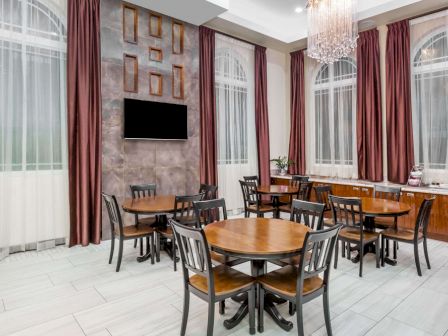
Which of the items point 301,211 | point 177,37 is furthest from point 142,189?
point 177,37

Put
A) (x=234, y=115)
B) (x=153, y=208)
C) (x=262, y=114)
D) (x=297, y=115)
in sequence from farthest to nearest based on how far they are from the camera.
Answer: (x=297, y=115) < (x=262, y=114) < (x=234, y=115) < (x=153, y=208)

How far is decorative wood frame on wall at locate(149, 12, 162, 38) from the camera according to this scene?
5.01 metres

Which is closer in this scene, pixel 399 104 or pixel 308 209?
pixel 308 209

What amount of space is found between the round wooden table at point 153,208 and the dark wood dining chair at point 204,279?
1.33 metres

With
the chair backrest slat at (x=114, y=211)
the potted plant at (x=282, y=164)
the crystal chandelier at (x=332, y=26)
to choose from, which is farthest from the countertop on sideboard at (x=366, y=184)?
the chair backrest slat at (x=114, y=211)

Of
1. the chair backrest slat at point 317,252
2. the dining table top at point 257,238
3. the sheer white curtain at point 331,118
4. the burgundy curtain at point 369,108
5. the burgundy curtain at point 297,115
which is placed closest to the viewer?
the chair backrest slat at point 317,252

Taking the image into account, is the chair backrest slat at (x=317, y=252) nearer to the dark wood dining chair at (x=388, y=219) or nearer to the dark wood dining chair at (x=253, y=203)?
the dark wood dining chair at (x=388, y=219)

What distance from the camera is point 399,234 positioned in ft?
11.5

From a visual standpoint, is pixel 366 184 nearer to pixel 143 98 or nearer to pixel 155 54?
pixel 143 98

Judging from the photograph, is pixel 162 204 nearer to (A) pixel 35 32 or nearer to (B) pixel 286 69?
(A) pixel 35 32

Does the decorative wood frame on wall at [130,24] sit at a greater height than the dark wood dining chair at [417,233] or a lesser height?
greater

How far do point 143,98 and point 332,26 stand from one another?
9.77 feet

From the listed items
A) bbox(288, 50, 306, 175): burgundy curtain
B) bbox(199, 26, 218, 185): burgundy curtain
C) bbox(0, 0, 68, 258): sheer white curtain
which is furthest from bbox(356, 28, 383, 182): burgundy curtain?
bbox(0, 0, 68, 258): sheer white curtain

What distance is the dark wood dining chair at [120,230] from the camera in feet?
11.1
